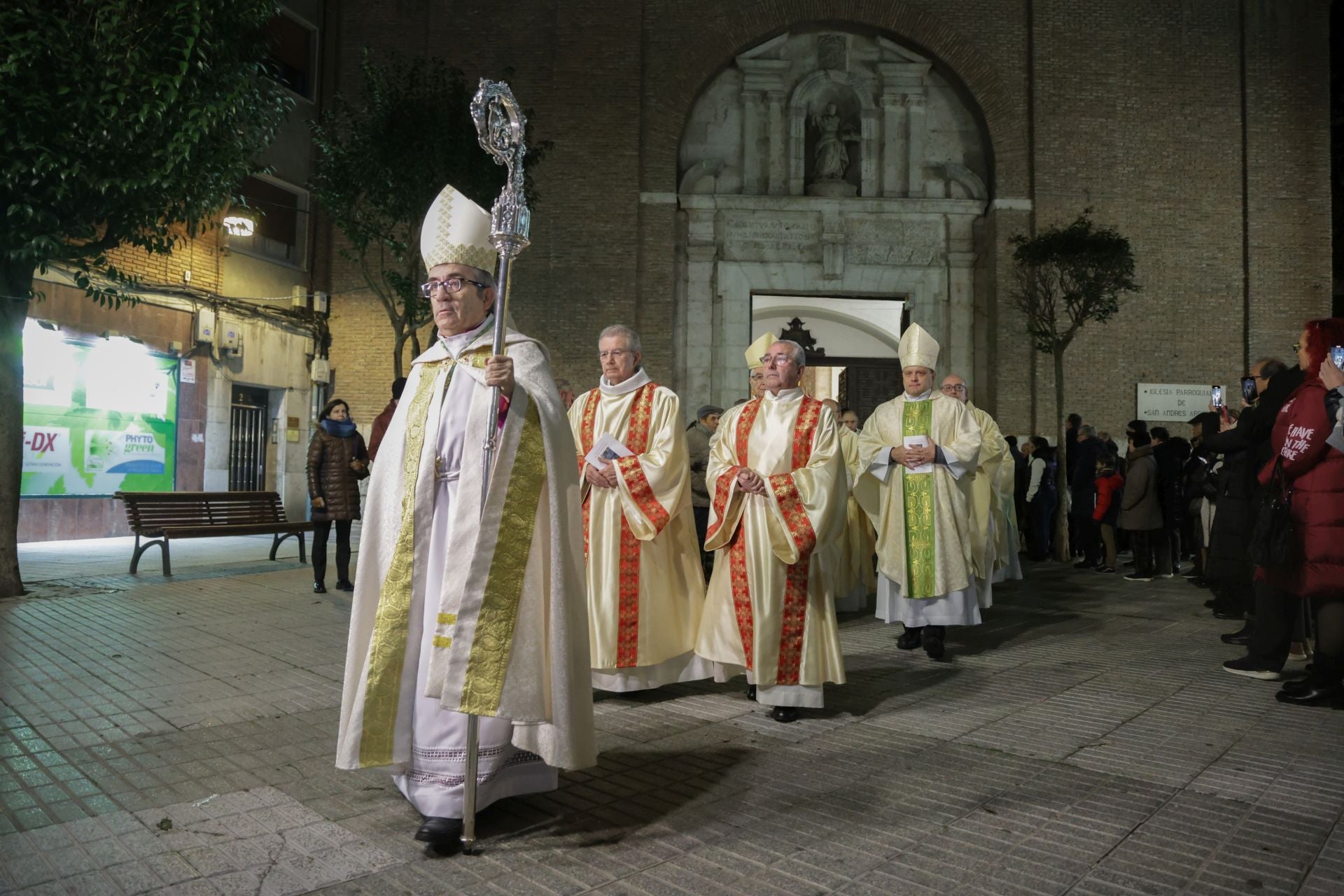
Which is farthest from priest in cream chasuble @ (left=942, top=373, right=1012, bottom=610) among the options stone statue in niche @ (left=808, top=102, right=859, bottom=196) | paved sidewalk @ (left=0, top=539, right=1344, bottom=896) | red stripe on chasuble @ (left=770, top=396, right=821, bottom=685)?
stone statue in niche @ (left=808, top=102, right=859, bottom=196)

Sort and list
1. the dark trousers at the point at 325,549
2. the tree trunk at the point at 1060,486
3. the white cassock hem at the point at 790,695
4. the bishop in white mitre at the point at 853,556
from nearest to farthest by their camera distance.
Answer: the white cassock hem at the point at 790,695 → the bishop in white mitre at the point at 853,556 → the dark trousers at the point at 325,549 → the tree trunk at the point at 1060,486

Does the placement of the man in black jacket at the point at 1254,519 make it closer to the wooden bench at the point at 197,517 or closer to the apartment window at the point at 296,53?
the wooden bench at the point at 197,517

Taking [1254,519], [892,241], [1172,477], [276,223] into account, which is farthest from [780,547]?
[276,223]

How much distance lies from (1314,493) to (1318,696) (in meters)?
1.11

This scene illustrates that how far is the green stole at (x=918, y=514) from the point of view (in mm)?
6555

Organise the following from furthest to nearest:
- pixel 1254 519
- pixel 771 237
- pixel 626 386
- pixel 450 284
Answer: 1. pixel 771 237
2. pixel 1254 519
3. pixel 626 386
4. pixel 450 284

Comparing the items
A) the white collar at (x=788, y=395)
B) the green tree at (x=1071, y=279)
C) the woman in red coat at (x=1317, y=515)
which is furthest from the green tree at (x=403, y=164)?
the woman in red coat at (x=1317, y=515)

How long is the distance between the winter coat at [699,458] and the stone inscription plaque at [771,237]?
402 inches

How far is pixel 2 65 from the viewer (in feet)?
23.6

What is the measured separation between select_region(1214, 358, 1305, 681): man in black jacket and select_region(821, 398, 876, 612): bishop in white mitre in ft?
9.57

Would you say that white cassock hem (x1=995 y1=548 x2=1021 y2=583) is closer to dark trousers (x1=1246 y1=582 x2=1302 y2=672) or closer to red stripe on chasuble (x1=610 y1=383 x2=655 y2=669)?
dark trousers (x1=1246 y1=582 x2=1302 y2=672)

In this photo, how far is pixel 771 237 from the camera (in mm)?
18109

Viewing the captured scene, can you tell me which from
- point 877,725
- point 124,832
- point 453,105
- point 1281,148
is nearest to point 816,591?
point 877,725

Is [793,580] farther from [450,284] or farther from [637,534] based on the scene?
[450,284]
